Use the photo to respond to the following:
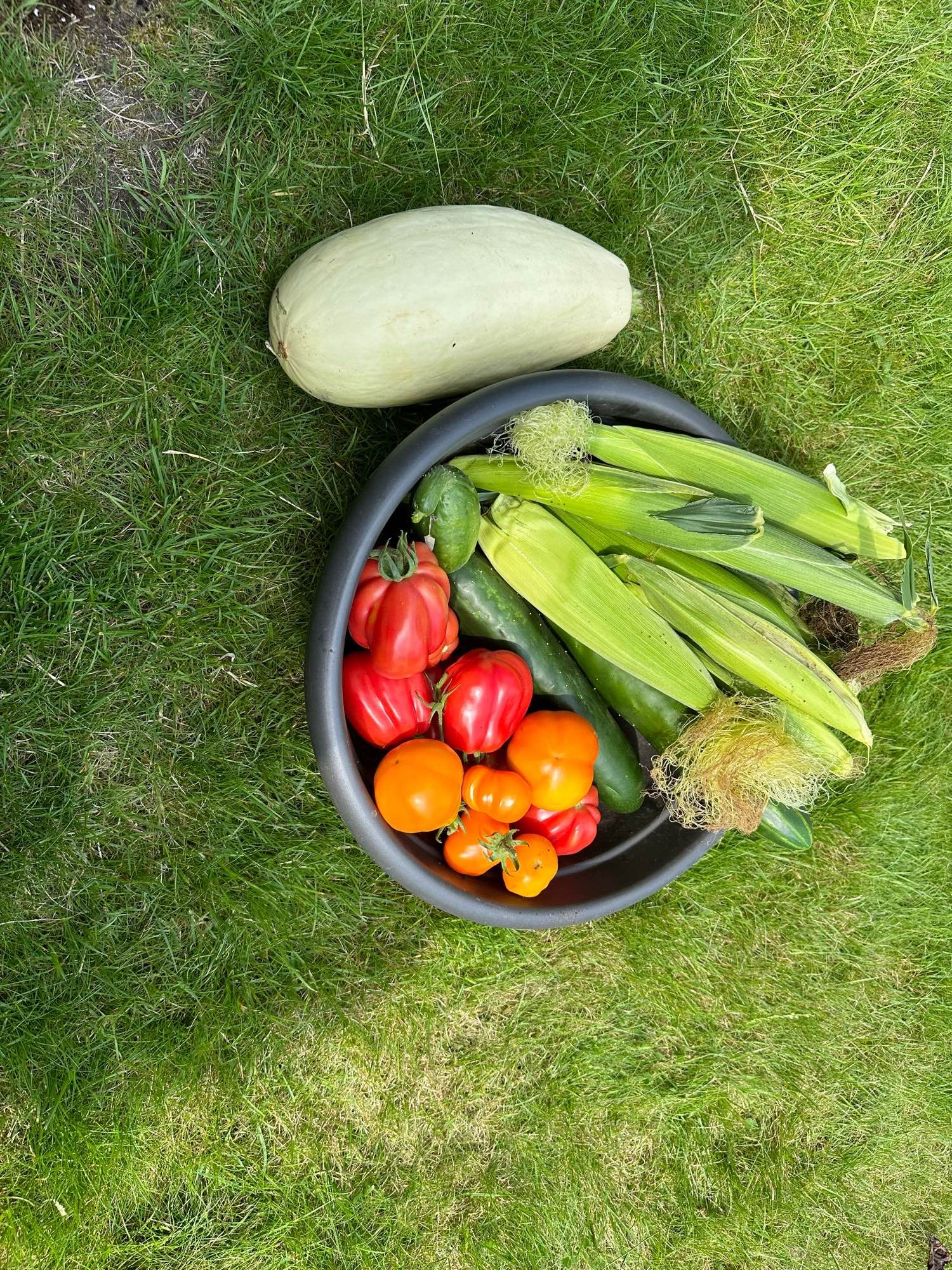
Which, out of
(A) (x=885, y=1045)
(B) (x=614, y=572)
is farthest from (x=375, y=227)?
(A) (x=885, y=1045)

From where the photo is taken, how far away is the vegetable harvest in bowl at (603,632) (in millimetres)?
1840

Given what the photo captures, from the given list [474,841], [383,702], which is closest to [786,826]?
[474,841]

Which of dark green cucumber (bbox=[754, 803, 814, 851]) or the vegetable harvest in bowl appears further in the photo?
dark green cucumber (bbox=[754, 803, 814, 851])

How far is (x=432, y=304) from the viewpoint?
1.74m

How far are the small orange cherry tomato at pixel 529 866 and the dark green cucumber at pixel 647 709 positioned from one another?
34 centimetres

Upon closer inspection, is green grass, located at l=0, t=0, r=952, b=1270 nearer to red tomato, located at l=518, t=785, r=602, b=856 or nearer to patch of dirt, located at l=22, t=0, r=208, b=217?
patch of dirt, located at l=22, t=0, r=208, b=217

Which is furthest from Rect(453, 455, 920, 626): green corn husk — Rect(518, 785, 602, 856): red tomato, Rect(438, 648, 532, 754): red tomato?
Rect(518, 785, 602, 856): red tomato

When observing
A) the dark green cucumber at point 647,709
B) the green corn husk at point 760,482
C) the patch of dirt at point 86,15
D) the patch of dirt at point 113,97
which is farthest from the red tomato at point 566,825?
the patch of dirt at point 86,15

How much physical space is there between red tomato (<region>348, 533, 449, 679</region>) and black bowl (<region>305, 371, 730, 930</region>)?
0.06 metres

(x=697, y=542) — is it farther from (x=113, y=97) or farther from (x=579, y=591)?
(x=113, y=97)

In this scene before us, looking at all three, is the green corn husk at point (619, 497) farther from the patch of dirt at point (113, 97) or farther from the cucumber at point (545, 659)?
the patch of dirt at point (113, 97)

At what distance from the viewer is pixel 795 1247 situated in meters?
2.56

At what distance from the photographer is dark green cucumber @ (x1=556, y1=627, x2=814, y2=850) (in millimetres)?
2045

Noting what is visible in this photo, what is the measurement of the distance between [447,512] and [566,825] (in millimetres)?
720
